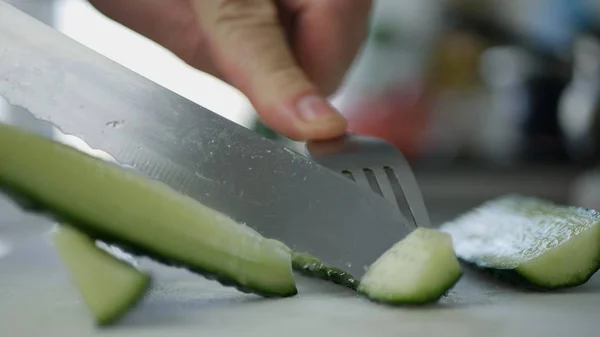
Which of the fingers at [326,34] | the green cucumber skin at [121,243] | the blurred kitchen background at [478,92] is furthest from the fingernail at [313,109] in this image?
the blurred kitchen background at [478,92]

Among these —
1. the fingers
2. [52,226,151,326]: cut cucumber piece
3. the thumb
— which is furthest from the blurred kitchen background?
[52,226,151,326]: cut cucumber piece

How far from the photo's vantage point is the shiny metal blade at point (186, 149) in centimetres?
76

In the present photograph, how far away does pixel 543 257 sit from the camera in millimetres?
698

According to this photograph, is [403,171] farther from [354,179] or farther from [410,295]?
[410,295]

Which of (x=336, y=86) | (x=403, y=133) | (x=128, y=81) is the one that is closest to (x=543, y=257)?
(x=128, y=81)

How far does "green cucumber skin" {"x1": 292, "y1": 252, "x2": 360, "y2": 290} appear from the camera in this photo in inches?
28.4

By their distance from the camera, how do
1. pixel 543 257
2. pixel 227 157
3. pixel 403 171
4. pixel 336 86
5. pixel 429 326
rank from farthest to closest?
pixel 336 86, pixel 403 171, pixel 227 157, pixel 543 257, pixel 429 326

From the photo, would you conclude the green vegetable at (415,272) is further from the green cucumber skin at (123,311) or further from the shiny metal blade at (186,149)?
the green cucumber skin at (123,311)

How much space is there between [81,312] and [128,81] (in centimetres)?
31

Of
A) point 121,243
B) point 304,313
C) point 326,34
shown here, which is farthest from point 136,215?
point 326,34

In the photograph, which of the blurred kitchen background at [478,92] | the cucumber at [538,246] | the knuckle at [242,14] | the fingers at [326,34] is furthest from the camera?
the blurred kitchen background at [478,92]

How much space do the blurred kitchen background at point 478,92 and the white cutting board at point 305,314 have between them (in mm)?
1193

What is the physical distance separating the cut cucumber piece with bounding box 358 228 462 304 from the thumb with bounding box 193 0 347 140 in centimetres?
39

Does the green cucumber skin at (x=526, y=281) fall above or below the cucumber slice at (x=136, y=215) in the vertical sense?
above
